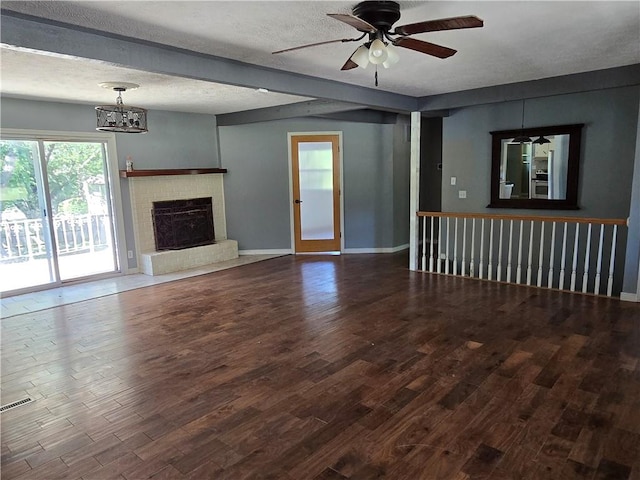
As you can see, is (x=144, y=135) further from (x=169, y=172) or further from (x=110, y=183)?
(x=110, y=183)

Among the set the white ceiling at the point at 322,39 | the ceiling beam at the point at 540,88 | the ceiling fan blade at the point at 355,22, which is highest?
the white ceiling at the point at 322,39

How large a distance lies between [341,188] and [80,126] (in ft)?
13.2

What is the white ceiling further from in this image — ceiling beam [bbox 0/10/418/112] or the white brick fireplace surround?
the white brick fireplace surround

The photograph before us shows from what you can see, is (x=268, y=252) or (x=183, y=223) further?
(x=268, y=252)

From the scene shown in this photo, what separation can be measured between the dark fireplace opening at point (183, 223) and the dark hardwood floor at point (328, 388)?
73.7 inches

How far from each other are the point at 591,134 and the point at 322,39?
3.81 m

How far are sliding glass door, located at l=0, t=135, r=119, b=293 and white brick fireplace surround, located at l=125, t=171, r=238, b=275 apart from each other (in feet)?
1.21

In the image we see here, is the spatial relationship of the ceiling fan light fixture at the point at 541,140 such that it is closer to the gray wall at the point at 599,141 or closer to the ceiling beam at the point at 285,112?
the gray wall at the point at 599,141

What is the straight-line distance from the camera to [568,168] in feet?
17.4

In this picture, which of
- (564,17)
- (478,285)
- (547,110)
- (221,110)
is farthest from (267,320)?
(547,110)

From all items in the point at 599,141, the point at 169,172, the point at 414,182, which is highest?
the point at 599,141

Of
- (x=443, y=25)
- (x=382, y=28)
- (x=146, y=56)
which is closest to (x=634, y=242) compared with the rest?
(x=443, y=25)

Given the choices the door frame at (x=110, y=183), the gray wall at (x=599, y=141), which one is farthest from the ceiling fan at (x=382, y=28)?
the door frame at (x=110, y=183)

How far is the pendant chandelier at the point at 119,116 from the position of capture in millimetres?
4473
